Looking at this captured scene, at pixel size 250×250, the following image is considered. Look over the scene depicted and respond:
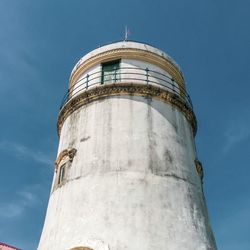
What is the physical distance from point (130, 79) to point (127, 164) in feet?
15.4

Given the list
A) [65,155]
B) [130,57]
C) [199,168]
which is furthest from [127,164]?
[130,57]

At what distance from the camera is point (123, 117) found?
1589 centimetres

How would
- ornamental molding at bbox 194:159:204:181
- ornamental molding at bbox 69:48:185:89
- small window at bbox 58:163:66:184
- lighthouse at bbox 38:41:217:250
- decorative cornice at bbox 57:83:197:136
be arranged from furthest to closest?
ornamental molding at bbox 69:48:185:89
decorative cornice at bbox 57:83:197:136
ornamental molding at bbox 194:159:204:181
small window at bbox 58:163:66:184
lighthouse at bbox 38:41:217:250

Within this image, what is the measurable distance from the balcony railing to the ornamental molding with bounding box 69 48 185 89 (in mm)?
677

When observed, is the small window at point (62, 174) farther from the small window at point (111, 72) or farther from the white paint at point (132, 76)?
the small window at point (111, 72)

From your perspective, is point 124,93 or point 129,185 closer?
point 129,185

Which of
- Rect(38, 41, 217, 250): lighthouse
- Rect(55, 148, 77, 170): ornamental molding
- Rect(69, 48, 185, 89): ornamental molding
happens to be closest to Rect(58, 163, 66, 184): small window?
Rect(38, 41, 217, 250): lighthouse

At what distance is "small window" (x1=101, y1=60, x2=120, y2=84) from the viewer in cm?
1814

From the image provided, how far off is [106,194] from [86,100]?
16.5ft

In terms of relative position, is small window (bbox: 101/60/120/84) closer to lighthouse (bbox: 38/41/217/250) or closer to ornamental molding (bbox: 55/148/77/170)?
lighthouse (bbox: 38/41/217/250)

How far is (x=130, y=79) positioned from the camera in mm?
17594

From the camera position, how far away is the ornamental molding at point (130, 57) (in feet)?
62.1

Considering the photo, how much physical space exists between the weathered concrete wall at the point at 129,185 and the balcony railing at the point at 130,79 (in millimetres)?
1307

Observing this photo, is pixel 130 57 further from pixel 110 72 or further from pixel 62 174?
pixel 62 174
